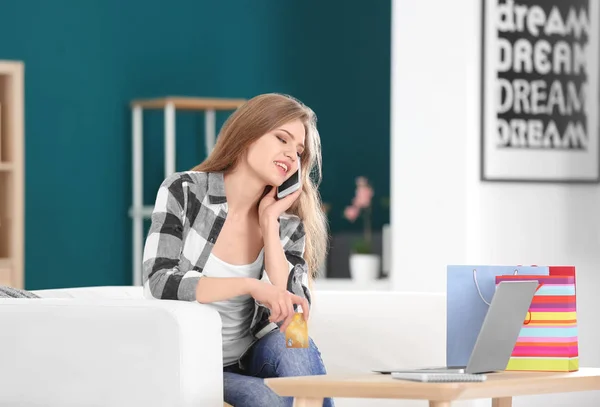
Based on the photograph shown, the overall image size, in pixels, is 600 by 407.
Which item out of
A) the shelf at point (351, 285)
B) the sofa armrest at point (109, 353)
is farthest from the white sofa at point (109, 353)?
the shelf at point (351, 285)

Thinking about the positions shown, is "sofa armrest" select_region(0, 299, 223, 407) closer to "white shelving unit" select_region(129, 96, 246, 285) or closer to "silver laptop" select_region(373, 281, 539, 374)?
"silver laptop" select_region(373, 281, 539, 374)

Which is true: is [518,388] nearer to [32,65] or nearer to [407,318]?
[407,318]

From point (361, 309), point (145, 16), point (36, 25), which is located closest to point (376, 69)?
point (145, 16)

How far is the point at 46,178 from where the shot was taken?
5.95 metres

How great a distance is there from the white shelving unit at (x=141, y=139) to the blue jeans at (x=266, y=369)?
3.46 meters

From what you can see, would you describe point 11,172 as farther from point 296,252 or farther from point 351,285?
point 296,252

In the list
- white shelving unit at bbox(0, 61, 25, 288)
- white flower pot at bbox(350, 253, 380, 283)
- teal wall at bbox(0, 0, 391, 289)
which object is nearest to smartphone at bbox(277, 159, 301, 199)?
white shelving unit at bbox(0, 61, 25, 288)

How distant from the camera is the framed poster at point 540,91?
4.28 meters

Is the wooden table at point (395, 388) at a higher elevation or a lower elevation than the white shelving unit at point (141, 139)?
lower

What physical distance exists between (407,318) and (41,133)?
3403mm

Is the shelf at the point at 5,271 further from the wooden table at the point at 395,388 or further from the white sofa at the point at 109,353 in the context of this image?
the wooden table at the point at 395,388

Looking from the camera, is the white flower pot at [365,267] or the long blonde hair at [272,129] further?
the white flower pot at [365,267]

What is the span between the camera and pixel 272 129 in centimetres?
242

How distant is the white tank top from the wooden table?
0.53 metres
